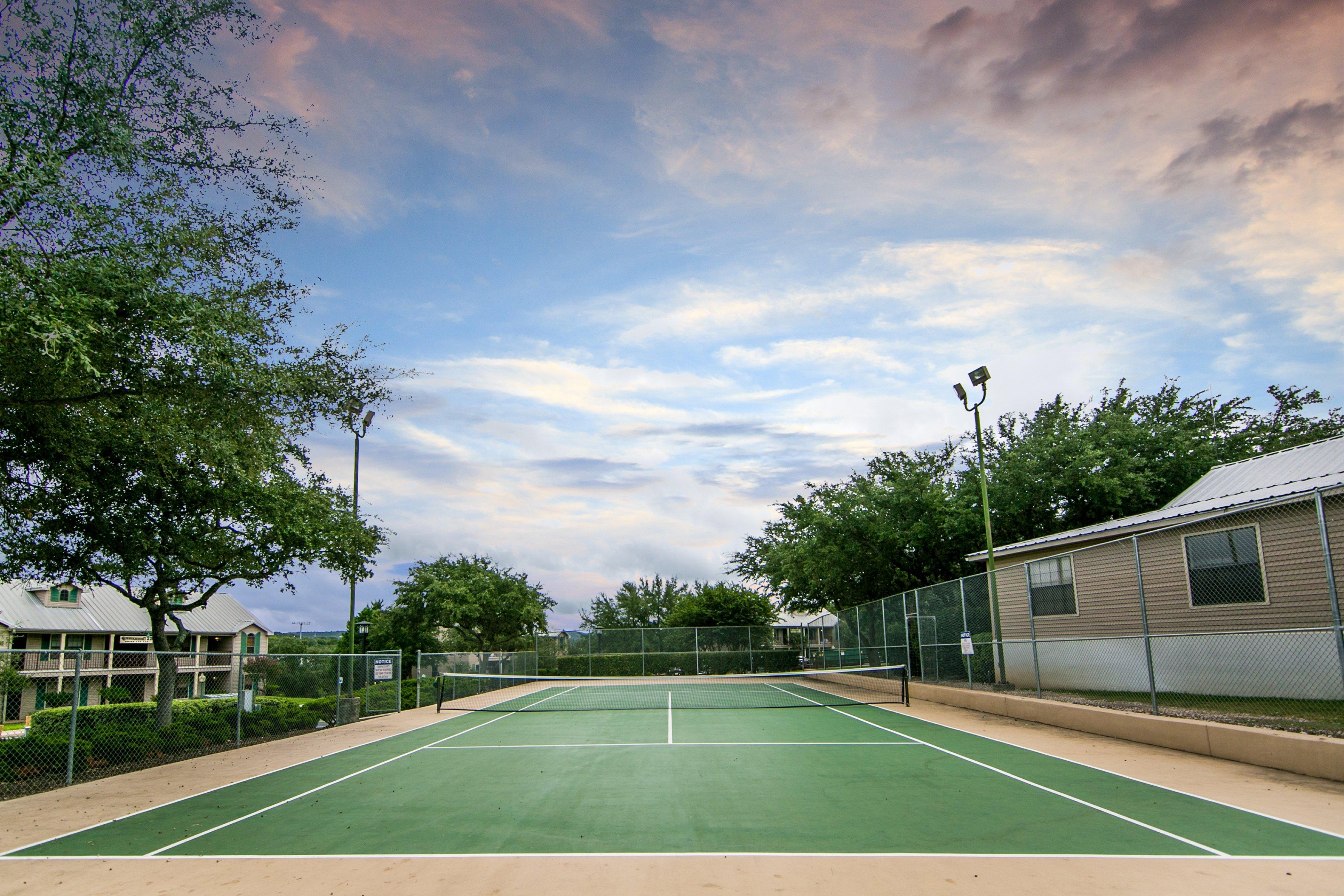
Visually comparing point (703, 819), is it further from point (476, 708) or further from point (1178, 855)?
point (476, 708)

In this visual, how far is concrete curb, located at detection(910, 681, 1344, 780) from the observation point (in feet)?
31.2

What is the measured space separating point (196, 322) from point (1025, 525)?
25838 mm

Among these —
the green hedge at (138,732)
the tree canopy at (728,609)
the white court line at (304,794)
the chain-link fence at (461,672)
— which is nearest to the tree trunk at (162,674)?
the green hedge at (138,732)

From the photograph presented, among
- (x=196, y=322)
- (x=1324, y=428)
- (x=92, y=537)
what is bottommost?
(x=92, y=537)

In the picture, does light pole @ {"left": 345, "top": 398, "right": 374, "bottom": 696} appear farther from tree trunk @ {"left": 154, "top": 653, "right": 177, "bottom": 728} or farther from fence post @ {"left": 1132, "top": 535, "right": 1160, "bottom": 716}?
fence post @ {"left": 1132, "top": 535, "right": 1160, "bottom": 716}

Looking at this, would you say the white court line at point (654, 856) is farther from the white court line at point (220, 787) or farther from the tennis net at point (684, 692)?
the tennis net at point (684, 692)

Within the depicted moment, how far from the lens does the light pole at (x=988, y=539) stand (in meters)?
18.7

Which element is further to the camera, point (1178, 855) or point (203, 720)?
point (203, 720)

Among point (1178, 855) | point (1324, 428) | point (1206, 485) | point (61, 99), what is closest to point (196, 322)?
point (61, 99)

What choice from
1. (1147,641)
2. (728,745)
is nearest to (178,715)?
(728,745)

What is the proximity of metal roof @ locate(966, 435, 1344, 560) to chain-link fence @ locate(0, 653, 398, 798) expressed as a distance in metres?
18.3

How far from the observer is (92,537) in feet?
53.9

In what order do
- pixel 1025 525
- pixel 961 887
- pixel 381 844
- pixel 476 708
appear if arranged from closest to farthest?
1. pixel 961 887
2. pixel 381 844
3. pixel 476 708
4. pixel 1025 525

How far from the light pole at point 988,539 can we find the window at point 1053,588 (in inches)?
38.1
